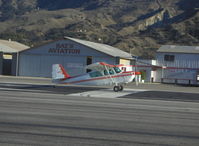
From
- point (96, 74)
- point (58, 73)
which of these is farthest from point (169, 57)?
point (58, 73)

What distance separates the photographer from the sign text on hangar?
56.3m

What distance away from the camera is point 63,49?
186 ft

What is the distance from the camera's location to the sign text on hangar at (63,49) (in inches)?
2217

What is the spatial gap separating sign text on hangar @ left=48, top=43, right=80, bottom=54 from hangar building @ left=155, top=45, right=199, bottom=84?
42.0ft

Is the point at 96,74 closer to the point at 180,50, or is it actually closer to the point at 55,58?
the point at 55,58

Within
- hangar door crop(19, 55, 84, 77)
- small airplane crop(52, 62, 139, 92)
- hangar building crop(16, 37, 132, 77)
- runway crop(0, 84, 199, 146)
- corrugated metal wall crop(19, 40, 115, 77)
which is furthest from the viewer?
hangar door crop(19, 55, 84, 77)

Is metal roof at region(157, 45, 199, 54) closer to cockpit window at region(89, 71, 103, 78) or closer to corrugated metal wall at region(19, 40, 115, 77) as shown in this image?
corrugated metal wall at region(19, 40, 115, 77)

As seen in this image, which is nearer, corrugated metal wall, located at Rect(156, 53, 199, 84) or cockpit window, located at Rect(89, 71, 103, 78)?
cockpit window, located at Rect(89, 71, 103, 78)

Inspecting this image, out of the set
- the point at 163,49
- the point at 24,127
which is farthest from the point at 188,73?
the point at 24,127

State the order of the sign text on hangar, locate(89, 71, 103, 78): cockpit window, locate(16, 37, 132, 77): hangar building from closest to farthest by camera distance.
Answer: locate(89, 71, 103, 78): cockpit window
locate(16, 37, 132, 77): hangar building
the sign text on hangar

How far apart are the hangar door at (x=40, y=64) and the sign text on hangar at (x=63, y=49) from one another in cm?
79

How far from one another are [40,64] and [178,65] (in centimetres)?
2094

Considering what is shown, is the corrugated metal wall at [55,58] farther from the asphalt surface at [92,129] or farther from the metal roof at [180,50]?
the asphalt surface at [92,129]

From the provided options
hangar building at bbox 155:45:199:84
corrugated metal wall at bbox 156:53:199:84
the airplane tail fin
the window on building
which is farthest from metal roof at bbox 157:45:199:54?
the airplane tail fin
